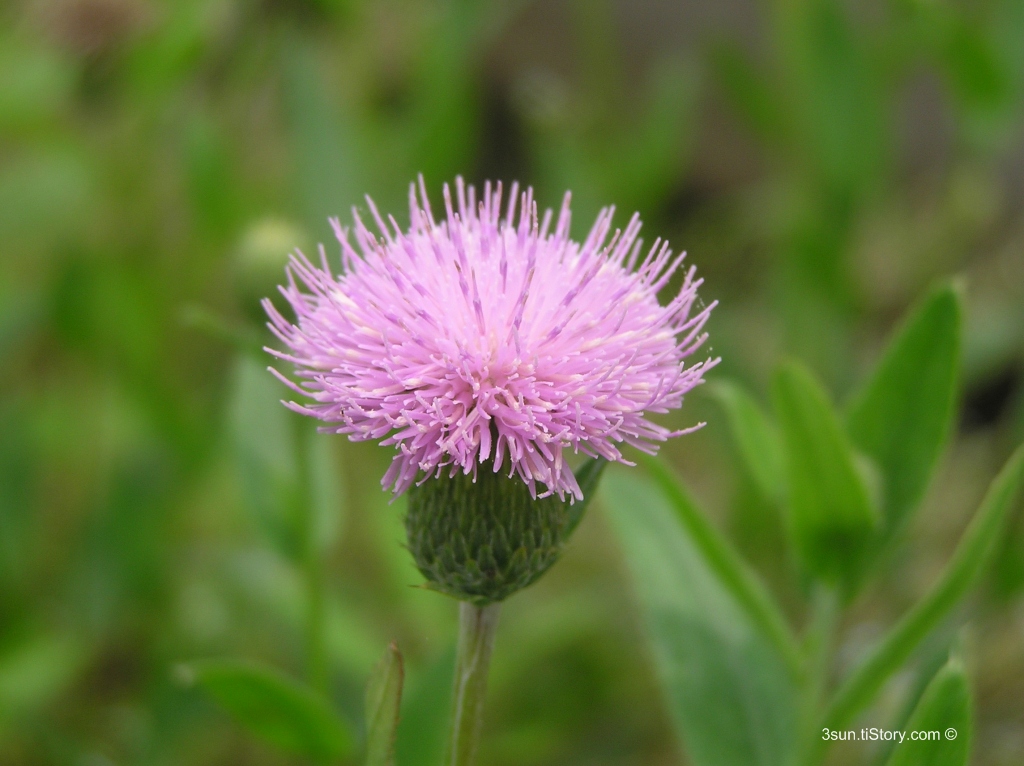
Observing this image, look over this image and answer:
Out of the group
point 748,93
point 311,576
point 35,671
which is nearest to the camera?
point 311,576

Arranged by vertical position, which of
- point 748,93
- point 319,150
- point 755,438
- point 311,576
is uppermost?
point 748,93

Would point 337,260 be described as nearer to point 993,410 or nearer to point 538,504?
point 538,504

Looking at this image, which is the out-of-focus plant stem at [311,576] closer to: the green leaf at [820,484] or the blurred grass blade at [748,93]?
the green leaf at [820,484]

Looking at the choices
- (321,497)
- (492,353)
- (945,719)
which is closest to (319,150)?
(321,497)

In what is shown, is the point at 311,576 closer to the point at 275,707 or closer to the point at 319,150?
the point at 275,707

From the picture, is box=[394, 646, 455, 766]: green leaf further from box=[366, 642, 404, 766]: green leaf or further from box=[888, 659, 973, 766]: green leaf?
box=[888, 659, 973, 766]: green leaf

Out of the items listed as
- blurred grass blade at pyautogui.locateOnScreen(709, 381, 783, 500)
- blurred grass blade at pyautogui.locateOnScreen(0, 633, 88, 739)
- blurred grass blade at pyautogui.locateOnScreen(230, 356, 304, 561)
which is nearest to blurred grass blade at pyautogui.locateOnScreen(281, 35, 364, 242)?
blurred grass blade at pyautogui.locateOnScreen(230, 356, 304, 561)

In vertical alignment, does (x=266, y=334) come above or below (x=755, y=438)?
above

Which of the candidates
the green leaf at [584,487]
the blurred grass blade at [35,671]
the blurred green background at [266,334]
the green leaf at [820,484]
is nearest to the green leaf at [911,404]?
the green leaf at [820,484]
